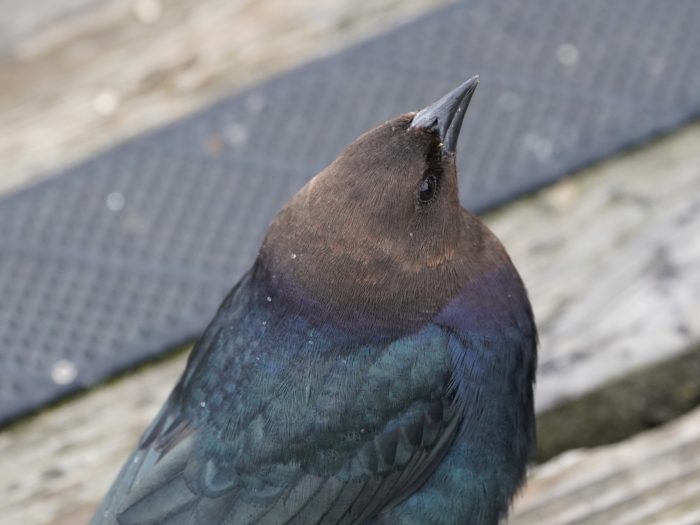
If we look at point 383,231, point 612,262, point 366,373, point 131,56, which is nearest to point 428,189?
point 383,231

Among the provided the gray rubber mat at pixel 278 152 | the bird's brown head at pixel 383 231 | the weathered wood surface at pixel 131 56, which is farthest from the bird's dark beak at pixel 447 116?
the weathered wood surface at pixel 131 56

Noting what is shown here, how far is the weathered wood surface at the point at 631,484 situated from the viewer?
188 centimetres

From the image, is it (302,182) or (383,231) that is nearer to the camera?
(383,231)

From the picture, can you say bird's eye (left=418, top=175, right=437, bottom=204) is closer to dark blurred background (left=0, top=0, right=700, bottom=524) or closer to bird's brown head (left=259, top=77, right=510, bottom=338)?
bird's brown head (left=259, top=77, right=510, bottom=338)

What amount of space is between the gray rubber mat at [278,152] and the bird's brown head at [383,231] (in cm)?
53

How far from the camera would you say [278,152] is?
8.52ft

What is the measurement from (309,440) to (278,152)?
90 cm

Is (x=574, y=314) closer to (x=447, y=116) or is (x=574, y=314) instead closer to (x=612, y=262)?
(x=612, y=262)

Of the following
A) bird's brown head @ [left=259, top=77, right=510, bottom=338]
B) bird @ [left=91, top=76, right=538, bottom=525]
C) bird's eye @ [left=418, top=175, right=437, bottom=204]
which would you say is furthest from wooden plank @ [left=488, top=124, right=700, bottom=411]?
bird's eye @ [left=418, top=175, right=437, bottom=204]

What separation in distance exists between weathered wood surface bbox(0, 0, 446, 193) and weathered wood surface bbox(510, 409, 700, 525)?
106 cm

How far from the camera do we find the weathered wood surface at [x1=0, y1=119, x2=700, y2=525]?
79.0 inches

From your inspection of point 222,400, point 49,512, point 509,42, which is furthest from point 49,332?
point 509,42

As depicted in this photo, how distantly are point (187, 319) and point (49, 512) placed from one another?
1.42ft

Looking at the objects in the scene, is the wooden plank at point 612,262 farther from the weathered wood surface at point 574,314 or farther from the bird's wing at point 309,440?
the bird's wing at point 309,440
